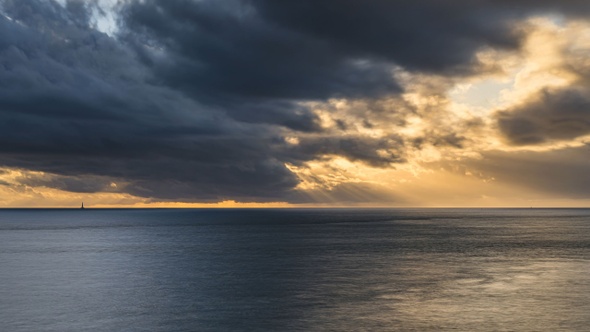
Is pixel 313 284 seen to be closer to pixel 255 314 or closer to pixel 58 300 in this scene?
pixel 255 314

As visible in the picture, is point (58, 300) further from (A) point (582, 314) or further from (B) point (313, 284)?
(A) point (582, 314)

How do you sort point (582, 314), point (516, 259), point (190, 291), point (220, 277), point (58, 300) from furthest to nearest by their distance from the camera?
point (516, 259) → point (220, 277) → point (190, 291) → point (58, 300) → point (582, 314)

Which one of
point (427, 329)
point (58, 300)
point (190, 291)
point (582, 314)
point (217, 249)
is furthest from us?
point (217, 249)

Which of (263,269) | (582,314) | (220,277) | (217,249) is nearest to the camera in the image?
(582,314)

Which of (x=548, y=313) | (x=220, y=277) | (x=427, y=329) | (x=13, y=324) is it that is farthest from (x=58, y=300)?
(x=548, y=313)

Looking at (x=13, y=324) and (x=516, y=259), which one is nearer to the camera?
(x=13, y=324)

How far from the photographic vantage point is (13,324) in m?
42.7

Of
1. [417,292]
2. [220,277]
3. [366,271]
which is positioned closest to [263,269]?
[220,277]

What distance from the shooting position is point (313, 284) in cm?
6069

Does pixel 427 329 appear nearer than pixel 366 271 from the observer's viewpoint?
Yes

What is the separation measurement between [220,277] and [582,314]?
134 ft

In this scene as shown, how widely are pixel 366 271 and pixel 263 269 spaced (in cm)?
1464

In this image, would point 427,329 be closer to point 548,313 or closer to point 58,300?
point 548,313

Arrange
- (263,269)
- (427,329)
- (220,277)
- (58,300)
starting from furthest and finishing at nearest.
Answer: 1. (263,269)
2. (220,277)
3. (58,300)
4. (427,329)
